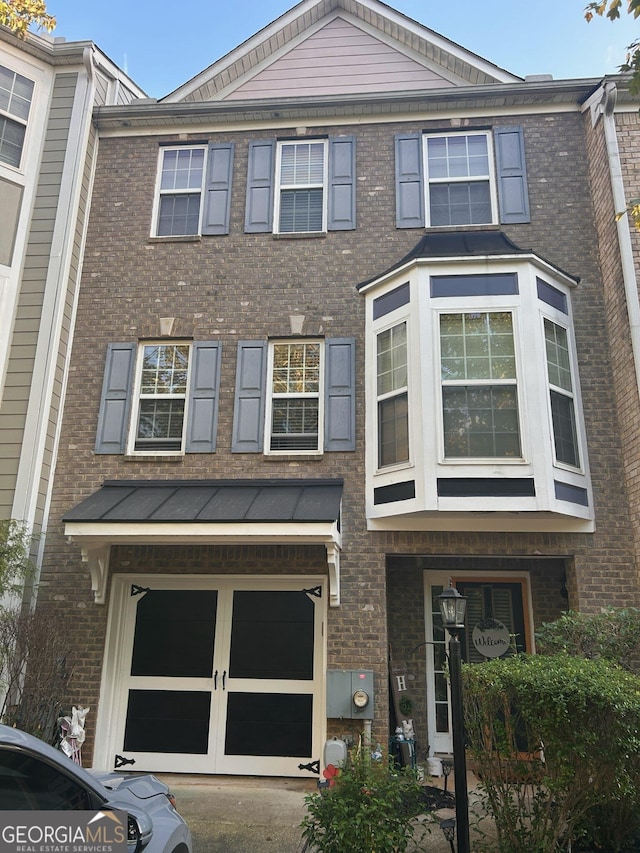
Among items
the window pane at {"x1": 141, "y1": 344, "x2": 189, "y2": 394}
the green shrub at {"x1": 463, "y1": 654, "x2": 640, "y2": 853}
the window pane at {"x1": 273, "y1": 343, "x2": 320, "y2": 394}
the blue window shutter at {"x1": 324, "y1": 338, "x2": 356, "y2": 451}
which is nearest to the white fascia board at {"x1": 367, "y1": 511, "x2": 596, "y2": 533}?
the blue window shutter at {"x1": 324, "y1": 338, "x2": 356, "y2": 451}

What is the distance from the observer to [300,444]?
858 cm

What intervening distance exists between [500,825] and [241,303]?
6.94 metres

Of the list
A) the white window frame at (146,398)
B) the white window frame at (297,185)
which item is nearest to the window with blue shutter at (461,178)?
the white window frame at (297,185)

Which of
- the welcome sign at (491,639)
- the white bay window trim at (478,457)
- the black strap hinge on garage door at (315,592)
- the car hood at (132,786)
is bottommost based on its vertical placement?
the car hood at (132,786)

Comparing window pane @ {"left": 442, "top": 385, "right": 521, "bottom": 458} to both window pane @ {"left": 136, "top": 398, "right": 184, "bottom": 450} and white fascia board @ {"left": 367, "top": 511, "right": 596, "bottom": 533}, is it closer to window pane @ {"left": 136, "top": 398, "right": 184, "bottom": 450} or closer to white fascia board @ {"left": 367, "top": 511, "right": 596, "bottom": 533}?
white fascia board @ {"left": 367, "top": 511, "right": 596, "bottom": 533}

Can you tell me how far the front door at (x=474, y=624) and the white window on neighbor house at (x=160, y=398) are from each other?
13.5ft

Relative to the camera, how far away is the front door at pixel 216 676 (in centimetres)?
782

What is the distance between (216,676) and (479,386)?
493 cm

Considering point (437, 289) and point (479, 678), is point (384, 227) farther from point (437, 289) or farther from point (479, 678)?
point (479, 678)

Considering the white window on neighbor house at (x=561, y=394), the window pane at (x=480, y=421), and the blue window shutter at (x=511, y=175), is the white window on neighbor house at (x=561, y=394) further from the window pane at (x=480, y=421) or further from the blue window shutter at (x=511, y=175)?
the blue window shutter at (x=511, y=175)

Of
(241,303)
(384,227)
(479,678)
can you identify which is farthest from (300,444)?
(479,678)

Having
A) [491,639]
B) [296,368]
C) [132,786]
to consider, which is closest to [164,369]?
[296,368]

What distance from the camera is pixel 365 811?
4.27 metres

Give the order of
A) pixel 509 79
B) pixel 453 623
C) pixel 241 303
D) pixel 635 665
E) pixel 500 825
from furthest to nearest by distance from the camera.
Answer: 1. pixel 509 79
2. pixel 241 303
3. pixel 635 665
4. pixel 453 623
5. pixel 500 825
